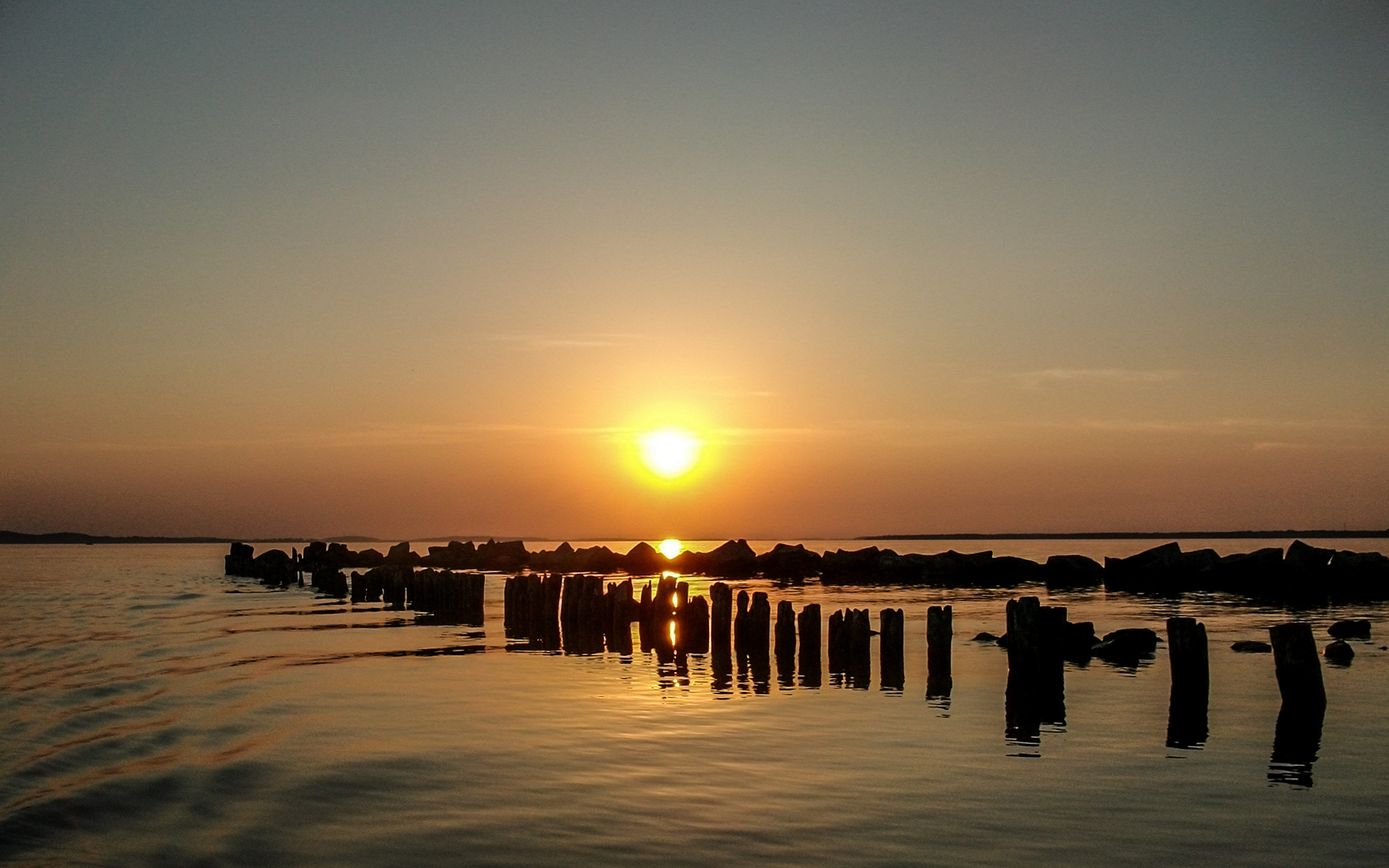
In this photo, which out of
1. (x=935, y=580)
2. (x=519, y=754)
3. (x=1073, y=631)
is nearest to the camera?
(x=519, y=754)

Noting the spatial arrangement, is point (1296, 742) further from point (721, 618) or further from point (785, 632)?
point (721, 618)

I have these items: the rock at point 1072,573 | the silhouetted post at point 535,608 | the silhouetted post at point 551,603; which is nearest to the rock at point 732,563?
the rock at point 1072,573

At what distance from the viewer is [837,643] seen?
19.6 metres

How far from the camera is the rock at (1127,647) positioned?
837 inches

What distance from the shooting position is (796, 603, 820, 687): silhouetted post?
1920cm

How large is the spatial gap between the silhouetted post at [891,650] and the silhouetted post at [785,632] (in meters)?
2.11

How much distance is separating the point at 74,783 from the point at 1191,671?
43.0 ft

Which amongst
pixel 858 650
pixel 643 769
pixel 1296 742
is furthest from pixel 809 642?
pixel 1296 742

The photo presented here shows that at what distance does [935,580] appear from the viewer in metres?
55.8

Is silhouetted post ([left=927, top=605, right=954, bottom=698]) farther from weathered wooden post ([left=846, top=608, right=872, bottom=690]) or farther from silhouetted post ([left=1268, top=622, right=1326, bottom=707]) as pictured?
silhouetted post ([left=1268, top=622, right=1326, bottom=707])

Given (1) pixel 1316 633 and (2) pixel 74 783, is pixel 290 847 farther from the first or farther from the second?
(1) pixel 1316 633

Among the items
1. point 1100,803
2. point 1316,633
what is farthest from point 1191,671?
point 1316,633

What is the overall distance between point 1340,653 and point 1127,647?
3.82 metres

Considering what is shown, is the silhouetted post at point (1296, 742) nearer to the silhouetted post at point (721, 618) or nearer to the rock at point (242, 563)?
the silhouetted post at point (721, 618)
